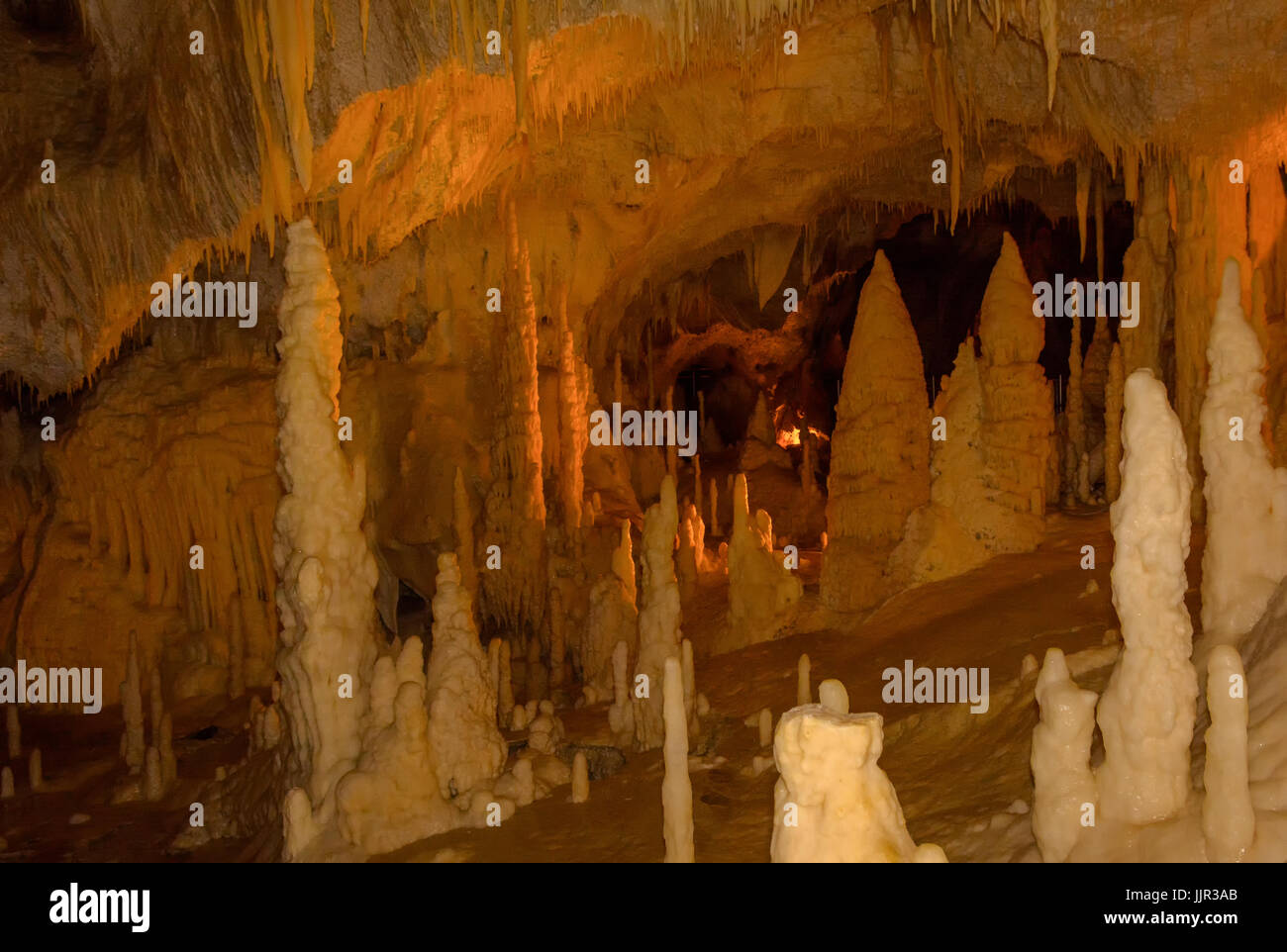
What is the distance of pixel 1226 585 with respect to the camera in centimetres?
658

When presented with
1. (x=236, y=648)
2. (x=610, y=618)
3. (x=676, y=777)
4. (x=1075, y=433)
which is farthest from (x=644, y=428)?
(x=676, y=777)

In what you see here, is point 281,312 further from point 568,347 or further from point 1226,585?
point 568,347

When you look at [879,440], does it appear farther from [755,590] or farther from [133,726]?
[133,726]

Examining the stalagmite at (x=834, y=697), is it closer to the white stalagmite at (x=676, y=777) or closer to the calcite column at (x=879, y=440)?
the white stalagmite at (x=676, y=777)

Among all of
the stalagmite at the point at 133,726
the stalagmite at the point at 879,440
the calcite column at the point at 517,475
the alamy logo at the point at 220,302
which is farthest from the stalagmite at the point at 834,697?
the alamy logo at the point at 220,302

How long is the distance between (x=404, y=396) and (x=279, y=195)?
24.2 ft

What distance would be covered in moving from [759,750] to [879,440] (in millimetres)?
4679

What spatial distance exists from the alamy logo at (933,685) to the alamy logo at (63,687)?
33.9ft

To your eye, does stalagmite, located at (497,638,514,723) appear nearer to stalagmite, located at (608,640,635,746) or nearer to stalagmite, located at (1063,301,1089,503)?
stalagmite, located at (608,640,635,746)

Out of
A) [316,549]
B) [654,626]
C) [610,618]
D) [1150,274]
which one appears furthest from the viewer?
[1150,274]

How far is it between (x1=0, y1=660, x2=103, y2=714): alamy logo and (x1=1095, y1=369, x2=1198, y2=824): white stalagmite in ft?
44.2
